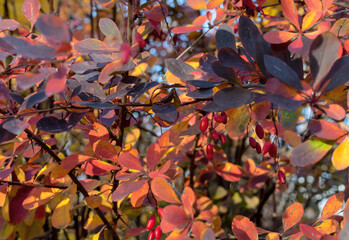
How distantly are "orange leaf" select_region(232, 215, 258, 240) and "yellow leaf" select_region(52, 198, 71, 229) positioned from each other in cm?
38

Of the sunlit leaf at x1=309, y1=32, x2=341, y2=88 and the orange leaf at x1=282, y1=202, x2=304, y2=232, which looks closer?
the sunlit leaf at x1=309, y1=32, x2=341, y2=88

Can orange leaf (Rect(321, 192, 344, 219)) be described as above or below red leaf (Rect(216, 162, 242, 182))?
above

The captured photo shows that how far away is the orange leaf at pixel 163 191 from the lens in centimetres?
57

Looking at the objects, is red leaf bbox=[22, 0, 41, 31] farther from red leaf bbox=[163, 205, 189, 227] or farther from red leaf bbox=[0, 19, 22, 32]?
red leaf bbox=[163, 205, 189, 227]

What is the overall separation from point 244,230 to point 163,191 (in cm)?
19

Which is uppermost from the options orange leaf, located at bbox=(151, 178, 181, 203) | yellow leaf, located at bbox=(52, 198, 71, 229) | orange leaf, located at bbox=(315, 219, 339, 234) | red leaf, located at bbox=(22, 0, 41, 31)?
red leaf, located at bbox=(22, 0, 41, 31)

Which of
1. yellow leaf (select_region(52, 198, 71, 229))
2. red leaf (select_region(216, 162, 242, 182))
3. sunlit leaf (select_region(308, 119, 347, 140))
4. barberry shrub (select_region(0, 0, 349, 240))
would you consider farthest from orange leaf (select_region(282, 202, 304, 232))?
red leaf (select_region(216, 162, 242, 182))

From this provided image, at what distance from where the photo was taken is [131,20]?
79cm

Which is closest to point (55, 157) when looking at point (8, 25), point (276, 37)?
point (8, 25)

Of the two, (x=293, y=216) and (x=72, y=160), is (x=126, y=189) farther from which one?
(x=293, y=216)

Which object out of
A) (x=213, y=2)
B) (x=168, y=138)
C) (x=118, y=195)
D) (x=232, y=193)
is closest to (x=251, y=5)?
(x=213, y=2)

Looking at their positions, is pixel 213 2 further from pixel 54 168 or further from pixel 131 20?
pixel 54 168

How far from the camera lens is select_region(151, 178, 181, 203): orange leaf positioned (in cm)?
57

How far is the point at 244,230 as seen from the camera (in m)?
0.67
